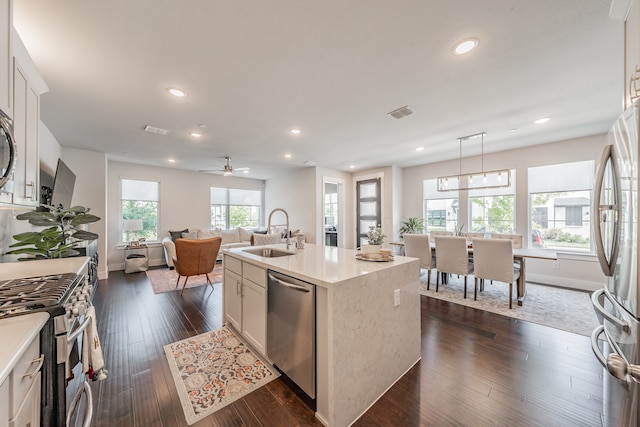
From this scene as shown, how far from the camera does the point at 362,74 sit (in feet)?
7.27

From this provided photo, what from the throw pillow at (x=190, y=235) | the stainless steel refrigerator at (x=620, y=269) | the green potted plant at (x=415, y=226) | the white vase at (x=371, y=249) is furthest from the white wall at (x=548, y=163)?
the throw pillow at (x=190, y=235)

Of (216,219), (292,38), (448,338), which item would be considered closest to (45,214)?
(292,38)

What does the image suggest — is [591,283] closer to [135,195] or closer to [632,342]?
[632,342]

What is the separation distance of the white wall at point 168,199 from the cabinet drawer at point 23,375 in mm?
6050

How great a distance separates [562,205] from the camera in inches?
174

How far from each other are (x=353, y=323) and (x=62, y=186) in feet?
14.1

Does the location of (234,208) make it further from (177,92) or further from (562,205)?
(562,205)

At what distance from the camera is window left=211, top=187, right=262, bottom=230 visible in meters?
7.34

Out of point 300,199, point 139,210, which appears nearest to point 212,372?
point 300,199

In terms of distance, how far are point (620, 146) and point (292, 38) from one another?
1962mm

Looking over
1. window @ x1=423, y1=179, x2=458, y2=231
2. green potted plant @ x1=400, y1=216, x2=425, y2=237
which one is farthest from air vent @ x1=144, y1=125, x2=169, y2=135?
window @ x1=423, y1=179, x2=458, y2=231

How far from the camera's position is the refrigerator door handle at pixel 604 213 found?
42.6 inches

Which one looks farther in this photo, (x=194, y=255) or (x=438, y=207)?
(x=438, y=207)

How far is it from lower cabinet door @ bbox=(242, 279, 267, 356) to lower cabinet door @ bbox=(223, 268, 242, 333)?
0.11 m
